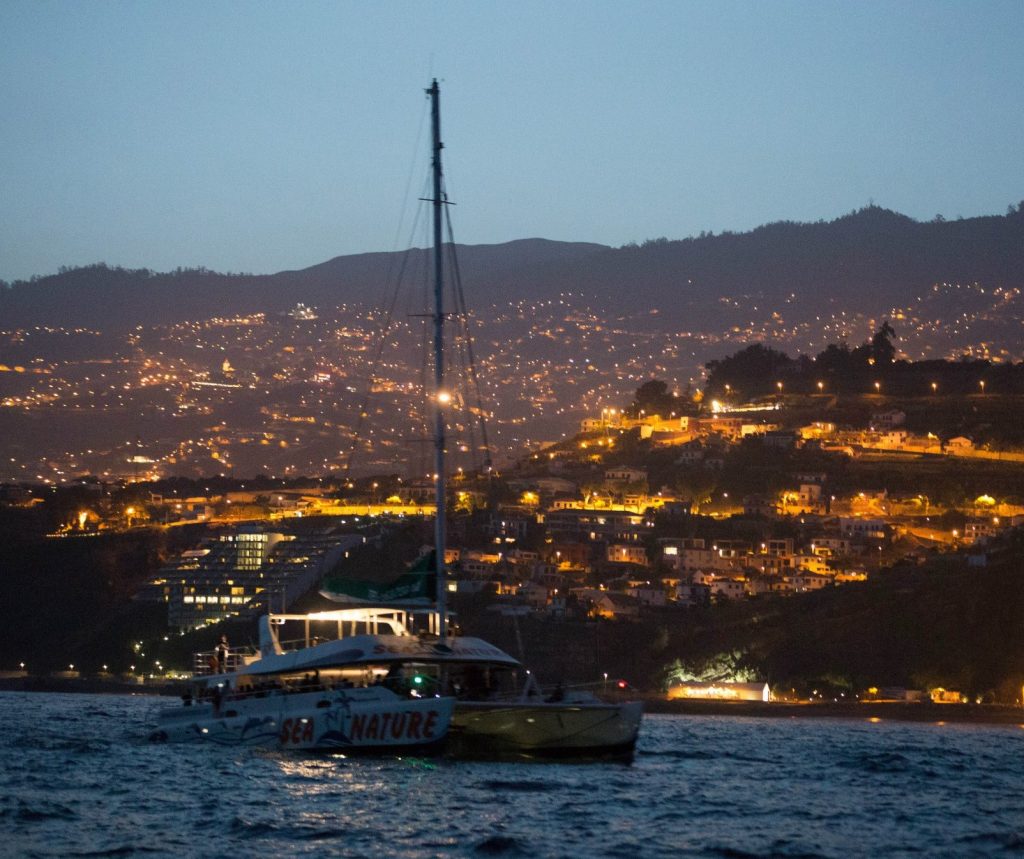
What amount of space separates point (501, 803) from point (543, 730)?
6.27 meters

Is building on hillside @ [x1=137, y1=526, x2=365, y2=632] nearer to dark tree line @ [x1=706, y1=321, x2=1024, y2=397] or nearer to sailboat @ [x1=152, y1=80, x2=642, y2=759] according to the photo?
sailboat @ [x1=152, y1=80, x2=642, y2=759]

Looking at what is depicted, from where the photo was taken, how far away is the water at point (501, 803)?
27891 millimetres

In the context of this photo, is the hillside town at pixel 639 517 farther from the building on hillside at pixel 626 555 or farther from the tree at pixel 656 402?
the tree at pixel 656 402

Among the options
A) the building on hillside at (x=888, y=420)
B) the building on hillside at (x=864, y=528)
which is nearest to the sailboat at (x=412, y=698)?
the building on hillside at (x=864, y=528)

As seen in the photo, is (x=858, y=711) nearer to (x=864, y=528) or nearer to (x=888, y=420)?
(x=864, y=528)

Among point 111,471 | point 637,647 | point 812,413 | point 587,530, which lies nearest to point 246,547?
point 587,530

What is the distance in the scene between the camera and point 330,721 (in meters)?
38.4

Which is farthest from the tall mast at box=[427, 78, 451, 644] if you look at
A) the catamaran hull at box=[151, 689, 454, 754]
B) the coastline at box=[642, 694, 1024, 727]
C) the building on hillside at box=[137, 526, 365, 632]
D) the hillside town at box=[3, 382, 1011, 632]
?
the building on hillside at box=[137, 526, 365, 632]

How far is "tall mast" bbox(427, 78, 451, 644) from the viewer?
41.0m

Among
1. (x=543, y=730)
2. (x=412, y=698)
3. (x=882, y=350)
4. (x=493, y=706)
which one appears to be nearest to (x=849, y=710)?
(x=543, y=730)

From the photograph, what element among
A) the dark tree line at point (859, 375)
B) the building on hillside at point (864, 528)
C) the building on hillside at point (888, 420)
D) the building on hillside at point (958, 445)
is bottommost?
the building on hillside at point (864, 528)

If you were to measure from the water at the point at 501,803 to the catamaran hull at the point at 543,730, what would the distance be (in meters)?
0.61

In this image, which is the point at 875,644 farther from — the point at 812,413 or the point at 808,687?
the point at 812,413

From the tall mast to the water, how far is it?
4.96m
